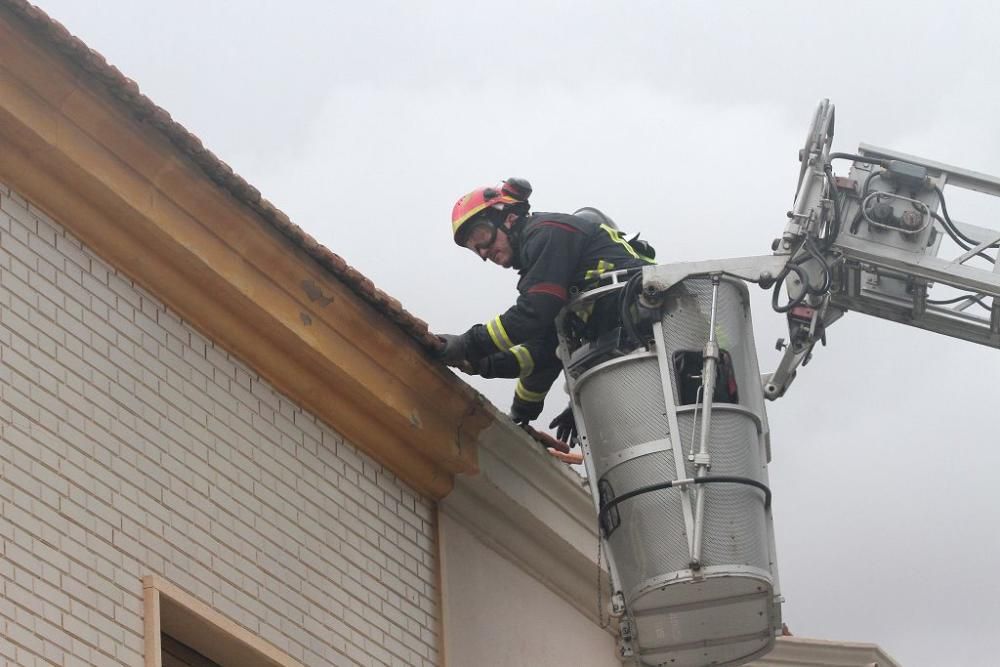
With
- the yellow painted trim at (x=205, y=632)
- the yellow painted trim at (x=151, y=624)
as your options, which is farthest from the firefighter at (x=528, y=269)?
the yellow painted trim at (x=151, y=624)

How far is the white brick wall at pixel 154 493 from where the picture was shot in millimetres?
7750

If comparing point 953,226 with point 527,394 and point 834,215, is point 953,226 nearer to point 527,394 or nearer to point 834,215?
point 834,215

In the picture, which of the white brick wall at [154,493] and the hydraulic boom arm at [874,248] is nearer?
the white brick wall at [154,493]

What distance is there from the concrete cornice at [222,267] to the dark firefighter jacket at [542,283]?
0.29m

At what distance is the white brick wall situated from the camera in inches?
305

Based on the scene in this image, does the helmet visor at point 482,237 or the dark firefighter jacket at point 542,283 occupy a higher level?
the helmet visor at point 482,237

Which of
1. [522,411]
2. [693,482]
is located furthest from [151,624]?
[522,411]

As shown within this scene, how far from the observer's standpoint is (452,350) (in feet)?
34.6

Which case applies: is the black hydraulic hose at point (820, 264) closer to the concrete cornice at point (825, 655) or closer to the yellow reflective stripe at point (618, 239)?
the yellow reflective stripe at point (618, 239)

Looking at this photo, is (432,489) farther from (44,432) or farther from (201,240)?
(44,432)

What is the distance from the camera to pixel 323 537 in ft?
31.8

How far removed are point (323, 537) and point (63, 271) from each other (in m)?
2.07

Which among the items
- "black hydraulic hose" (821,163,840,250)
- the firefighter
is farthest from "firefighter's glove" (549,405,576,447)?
"black hydraulic hose" (821,163,840,250)

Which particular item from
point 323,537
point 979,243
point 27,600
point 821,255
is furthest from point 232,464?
point 979,243
